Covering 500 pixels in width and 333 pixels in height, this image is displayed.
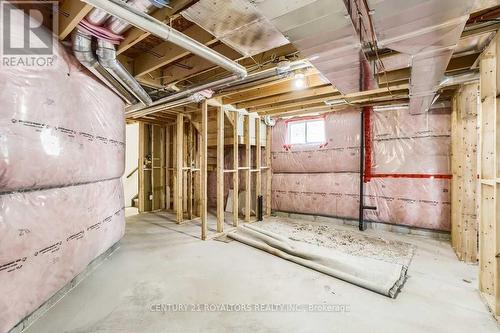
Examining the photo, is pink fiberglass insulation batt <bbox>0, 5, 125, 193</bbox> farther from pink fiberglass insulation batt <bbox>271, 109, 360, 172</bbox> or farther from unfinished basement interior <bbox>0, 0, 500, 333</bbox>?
pink fiberglass insulation batt <bbox>271, 109, 360, 172</bbox>

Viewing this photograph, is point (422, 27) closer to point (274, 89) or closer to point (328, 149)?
point (274, 89)

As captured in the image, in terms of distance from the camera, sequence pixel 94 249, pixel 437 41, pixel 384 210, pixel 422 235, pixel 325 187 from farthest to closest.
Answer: pixel 325 187
pixel 384 210
pixel 422 235
pixel 94 249
pixel 437 41

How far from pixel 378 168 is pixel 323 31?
346 cm

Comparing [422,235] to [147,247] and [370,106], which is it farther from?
[147,247]

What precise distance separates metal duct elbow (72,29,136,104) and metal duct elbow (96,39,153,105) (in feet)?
0.22

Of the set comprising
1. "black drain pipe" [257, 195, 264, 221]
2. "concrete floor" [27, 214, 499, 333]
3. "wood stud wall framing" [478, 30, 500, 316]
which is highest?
"wood stud wall framing" [478, 30, 500, 316]

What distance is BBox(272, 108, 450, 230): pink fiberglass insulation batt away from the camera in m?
3.78

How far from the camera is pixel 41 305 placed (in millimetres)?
1794

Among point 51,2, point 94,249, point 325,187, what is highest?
point 51,2

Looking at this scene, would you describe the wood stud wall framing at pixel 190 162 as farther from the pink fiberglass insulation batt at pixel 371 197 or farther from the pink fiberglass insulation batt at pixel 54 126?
the pink fiberglass insulation batt at pixel 54 126

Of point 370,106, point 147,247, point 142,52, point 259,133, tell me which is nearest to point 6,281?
point 147,247

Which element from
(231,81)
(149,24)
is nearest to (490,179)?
(231,81)

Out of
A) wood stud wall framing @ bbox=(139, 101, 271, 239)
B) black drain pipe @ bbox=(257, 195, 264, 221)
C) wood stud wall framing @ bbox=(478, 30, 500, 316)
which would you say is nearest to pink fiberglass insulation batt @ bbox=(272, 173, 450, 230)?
wood stud wall framing @ bbox=(139, 101, 271, 239)

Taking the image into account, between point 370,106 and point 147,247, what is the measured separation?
440 cm
